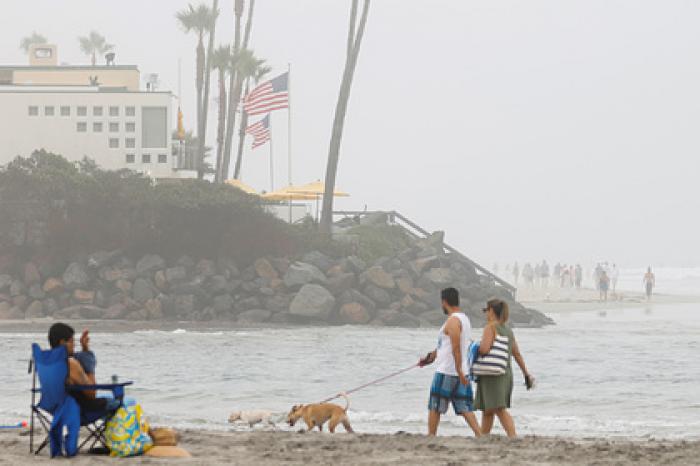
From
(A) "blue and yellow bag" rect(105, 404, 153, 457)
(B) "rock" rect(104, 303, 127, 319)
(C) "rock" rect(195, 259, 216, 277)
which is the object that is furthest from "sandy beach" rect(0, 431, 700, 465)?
(C) "rock" rect(195, 259, 216, 277)

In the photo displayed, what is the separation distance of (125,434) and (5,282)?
34.5 meters

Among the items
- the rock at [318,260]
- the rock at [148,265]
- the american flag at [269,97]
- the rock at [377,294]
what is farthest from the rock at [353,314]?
the american flag at [269,97]

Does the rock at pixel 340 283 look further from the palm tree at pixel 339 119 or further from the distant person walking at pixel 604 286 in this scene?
the distant person walking at pixel 604 286

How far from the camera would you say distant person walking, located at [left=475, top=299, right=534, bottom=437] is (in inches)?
520

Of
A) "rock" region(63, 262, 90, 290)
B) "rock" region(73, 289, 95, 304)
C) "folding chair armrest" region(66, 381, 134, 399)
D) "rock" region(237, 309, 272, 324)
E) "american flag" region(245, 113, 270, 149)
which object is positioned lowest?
"folding chair armrest" region(66, 381, 134, 399)

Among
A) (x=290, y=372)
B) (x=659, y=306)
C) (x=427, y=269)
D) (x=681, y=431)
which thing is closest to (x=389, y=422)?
(x=681, y=431)

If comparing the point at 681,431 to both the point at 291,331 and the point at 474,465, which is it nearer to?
the point at 474,465

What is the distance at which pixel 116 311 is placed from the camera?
145ft

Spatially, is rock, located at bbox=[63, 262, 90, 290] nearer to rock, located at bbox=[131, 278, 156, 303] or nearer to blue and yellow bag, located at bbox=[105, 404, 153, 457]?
rock, located at bbox=[131, 278, 156, 303]

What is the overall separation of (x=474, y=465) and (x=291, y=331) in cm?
2917

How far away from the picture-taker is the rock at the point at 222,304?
45406mm

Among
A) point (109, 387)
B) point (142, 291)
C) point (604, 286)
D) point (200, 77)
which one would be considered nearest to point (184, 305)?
point (142, 291)

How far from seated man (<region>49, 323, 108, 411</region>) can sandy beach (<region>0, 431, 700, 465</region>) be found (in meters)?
0.47

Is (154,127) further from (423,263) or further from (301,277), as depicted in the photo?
(423,263)
